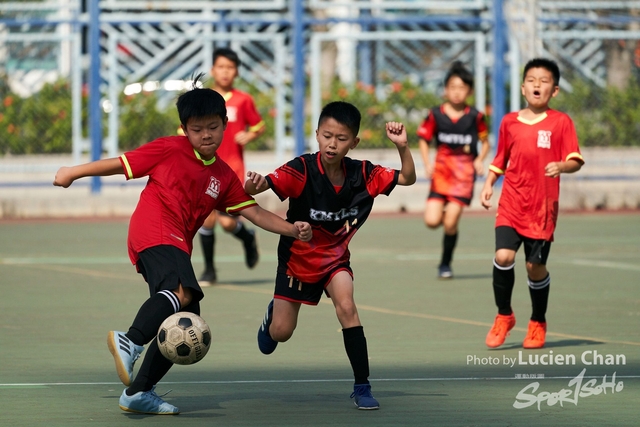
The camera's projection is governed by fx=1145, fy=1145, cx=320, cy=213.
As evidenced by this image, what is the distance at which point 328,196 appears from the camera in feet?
19.8

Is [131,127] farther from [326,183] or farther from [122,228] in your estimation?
[326,183]

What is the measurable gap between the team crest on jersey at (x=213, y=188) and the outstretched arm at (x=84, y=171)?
18.4 inches

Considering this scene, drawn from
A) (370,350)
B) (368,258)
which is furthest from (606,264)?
(370,350)

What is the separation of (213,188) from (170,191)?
222 mm

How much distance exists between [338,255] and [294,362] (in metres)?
1.13

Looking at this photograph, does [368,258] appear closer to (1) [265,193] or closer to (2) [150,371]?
(1) [265,193]

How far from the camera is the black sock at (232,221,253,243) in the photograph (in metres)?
10.8

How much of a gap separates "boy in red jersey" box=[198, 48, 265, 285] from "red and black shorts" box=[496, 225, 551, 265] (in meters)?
3.61

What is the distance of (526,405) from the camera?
5.71m

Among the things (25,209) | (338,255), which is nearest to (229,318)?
(338,255)

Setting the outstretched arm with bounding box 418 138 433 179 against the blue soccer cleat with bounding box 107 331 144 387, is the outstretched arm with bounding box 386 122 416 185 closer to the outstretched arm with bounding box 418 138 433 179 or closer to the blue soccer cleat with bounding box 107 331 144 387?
the blue soccer cleat with bounding box 107 331 144 387

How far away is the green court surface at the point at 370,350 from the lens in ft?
18.4

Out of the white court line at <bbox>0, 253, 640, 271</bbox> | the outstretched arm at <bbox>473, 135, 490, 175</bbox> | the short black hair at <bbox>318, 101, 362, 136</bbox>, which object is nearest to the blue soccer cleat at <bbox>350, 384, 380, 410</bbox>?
the short black hair at <bbox>318, 101, 362, 136</bbox>

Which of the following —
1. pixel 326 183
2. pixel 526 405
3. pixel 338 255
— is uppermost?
pixel 326 183
